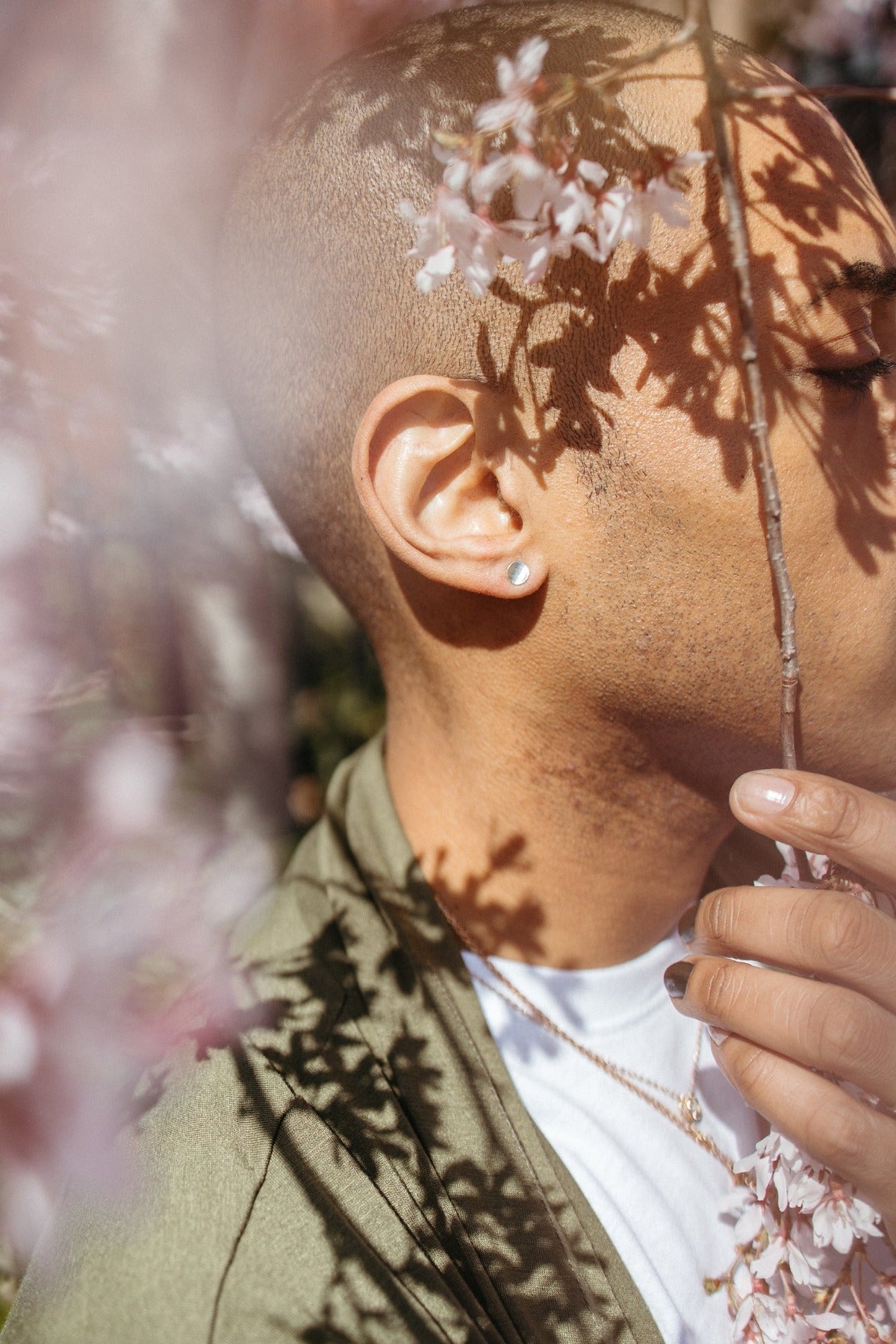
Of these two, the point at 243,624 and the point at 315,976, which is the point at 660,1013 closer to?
the point at 315,976

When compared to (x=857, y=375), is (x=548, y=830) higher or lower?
lower

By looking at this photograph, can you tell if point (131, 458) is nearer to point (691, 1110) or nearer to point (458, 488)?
point (458, 488)

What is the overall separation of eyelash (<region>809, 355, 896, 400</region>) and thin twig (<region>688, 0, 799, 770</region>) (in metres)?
0.14

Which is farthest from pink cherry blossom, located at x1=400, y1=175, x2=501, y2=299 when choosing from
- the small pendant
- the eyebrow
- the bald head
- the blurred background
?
the small pendant

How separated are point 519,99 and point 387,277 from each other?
641mm

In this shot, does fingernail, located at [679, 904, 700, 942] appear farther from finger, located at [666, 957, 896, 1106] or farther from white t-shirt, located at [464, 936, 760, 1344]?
finger, located at [666, 957, 896, 1106]

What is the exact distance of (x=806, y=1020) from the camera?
1.55m

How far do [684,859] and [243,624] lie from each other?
1.83 meters

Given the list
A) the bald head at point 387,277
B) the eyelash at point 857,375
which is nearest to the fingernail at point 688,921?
the bald head at point 387,277

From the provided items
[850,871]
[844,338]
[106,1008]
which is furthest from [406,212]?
[106,1008]

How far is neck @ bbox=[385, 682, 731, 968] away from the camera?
6.88 ft

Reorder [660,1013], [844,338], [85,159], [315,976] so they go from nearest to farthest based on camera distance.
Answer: [844,338] < [315,976] < [660,1013] < [85,159]

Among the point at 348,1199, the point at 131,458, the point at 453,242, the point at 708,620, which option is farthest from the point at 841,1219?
the point at 131,458

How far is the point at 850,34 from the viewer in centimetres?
288
